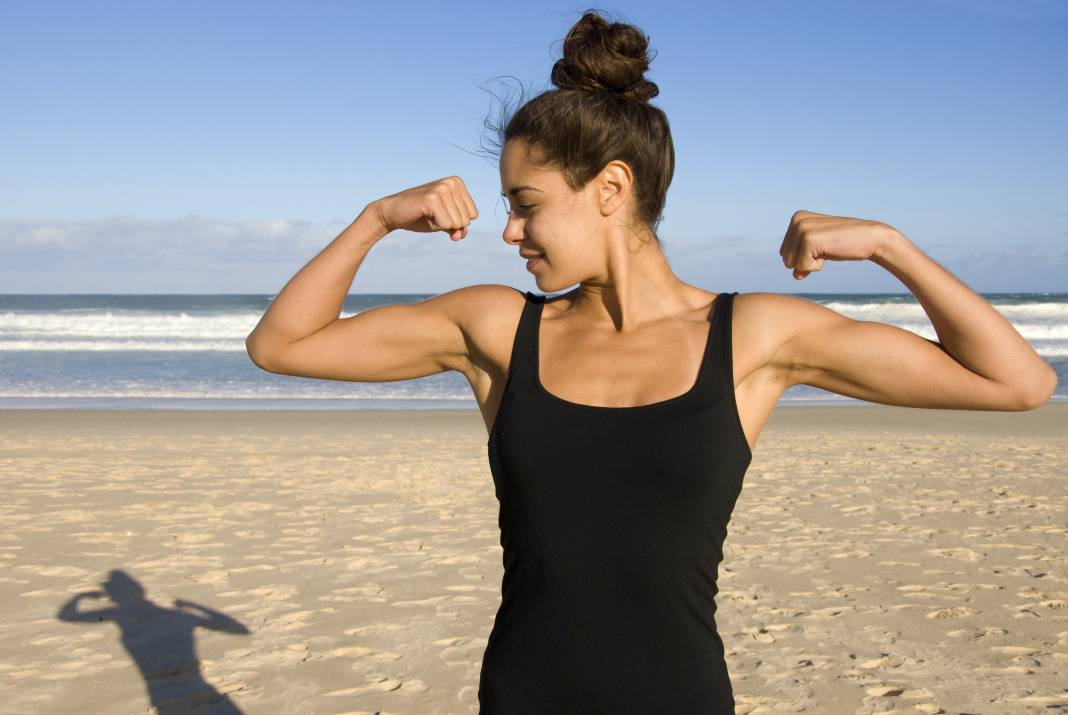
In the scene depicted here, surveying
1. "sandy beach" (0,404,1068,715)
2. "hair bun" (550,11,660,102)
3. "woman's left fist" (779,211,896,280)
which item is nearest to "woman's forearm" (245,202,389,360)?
"hair bun" (550,11,660,102)

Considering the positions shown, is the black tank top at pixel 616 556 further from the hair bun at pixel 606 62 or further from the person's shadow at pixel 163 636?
the person's shadow at pixel 163 636

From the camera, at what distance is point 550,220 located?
5.97 feet

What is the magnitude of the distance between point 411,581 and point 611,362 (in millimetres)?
4773

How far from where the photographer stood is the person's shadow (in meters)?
4.50

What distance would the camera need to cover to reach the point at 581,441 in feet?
5.59

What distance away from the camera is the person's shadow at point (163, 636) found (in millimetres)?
4496

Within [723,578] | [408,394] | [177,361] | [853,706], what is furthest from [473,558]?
[177,361]

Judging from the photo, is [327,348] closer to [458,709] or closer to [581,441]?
[581,441]

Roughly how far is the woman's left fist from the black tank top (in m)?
0.34

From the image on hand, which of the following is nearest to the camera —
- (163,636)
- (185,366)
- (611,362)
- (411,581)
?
(611,362)

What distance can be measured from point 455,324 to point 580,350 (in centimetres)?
28

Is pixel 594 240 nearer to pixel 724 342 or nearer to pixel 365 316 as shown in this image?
pixel 724 342

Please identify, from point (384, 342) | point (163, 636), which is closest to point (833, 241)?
point (384, 342)

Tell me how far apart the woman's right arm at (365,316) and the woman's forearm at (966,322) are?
80 centimetres
